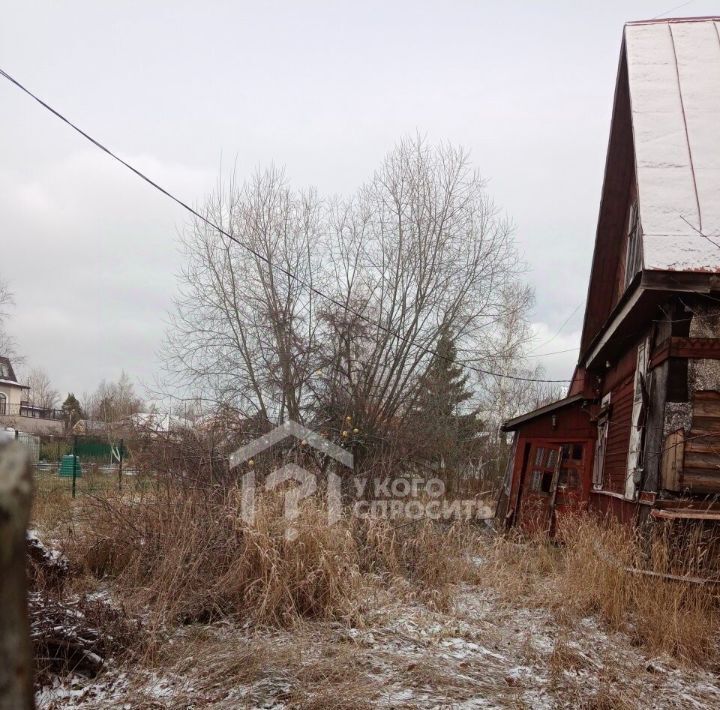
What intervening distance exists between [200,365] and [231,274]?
8.08 feet

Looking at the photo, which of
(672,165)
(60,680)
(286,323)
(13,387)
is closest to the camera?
(60,680)

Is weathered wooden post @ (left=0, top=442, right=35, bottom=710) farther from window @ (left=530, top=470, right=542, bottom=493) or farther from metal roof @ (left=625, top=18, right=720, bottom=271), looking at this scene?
window @ (left=530, top=470, right=542, bottom=493)

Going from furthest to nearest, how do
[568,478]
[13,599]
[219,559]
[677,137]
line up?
[568,478] → [677,137] → [219,559] → [13,599]

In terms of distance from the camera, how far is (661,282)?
21.5ft

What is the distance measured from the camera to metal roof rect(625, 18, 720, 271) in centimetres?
680

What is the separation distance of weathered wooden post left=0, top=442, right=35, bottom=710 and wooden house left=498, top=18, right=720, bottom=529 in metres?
6.78

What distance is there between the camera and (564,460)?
1362 centimetres

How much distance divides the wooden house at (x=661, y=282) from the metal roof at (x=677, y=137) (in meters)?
0.01

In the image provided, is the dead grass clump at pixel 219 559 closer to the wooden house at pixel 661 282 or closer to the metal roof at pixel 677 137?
the wooden house at pixel 661 282

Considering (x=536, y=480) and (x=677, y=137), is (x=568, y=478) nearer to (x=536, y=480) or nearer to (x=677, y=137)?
(x=536, y=480)

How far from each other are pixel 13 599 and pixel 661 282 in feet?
22.5

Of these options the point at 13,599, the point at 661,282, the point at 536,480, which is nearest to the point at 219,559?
the point at 661,282

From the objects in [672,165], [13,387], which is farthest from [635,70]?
[13,387]

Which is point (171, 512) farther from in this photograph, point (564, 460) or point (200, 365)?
point (200, 365)
